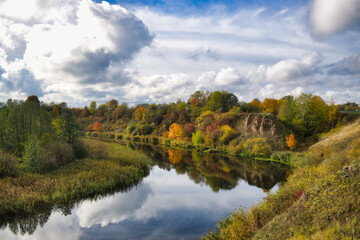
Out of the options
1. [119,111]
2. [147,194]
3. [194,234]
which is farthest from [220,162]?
[119,111]

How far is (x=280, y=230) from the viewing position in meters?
9.88

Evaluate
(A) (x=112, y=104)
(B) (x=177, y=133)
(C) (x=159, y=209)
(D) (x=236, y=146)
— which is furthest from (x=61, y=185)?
(A) (x=112, y=104)

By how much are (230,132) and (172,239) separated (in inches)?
1810

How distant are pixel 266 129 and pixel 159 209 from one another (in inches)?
1653

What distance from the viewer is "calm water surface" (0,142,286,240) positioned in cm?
1559

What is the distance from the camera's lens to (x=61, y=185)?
66.9 ft

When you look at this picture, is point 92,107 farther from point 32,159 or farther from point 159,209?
point 159,209

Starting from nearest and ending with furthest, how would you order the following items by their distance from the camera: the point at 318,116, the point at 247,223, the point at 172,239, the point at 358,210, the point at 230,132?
the point at 358,210 → the point at 247,223 → the point at 172,239 → the point at 318,116 → the point at 230,132

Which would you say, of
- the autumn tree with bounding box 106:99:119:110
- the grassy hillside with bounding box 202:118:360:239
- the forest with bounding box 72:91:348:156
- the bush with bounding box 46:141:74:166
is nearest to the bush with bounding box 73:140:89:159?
the bush with bounding box 46:141:74:166

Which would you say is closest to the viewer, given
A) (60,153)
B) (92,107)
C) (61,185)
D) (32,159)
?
(61,185)

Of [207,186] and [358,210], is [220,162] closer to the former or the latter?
[207,186]

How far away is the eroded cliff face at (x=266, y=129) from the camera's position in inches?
1941

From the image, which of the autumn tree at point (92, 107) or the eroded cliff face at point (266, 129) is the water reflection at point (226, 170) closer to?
the eroded cliff face at point (266, 129)

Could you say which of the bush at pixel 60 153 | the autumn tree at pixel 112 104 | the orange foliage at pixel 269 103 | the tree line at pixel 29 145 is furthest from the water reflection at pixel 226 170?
the autumn tree at pixel 112 104
